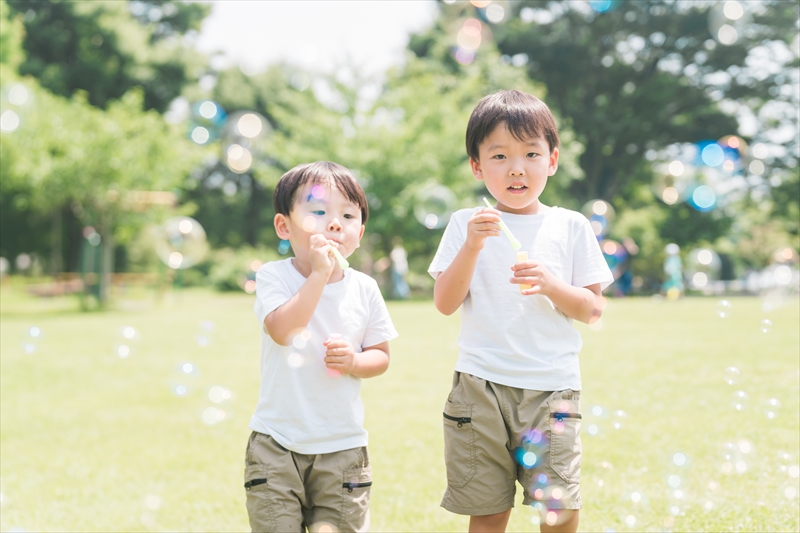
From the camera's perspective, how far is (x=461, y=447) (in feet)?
6.94

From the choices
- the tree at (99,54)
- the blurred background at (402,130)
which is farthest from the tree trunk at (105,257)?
the tree at (99,54)

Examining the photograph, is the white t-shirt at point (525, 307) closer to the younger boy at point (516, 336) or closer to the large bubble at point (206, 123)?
the younger boy at point (516, 336)

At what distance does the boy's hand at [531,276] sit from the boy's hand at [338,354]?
0.50 meters

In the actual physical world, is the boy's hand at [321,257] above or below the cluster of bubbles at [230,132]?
below

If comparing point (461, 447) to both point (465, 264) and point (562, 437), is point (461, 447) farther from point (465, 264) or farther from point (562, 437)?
point (465, 264)

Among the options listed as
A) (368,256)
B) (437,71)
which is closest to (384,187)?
(368,256)

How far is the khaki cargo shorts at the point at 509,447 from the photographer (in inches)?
81.0

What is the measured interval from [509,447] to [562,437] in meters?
0.17

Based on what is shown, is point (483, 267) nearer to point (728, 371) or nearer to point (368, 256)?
point (728, 371)

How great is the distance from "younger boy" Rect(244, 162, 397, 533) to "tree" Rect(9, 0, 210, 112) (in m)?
23.5

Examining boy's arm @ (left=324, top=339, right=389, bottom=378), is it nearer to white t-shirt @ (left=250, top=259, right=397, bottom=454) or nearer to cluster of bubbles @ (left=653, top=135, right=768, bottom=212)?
white t-shirt @ (left=250, top=259, right=397, bottom=454)

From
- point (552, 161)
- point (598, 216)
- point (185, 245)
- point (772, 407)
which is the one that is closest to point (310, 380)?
point (552, 161)

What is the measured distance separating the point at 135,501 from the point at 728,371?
2.77m

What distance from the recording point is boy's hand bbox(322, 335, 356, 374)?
77.9 inches
